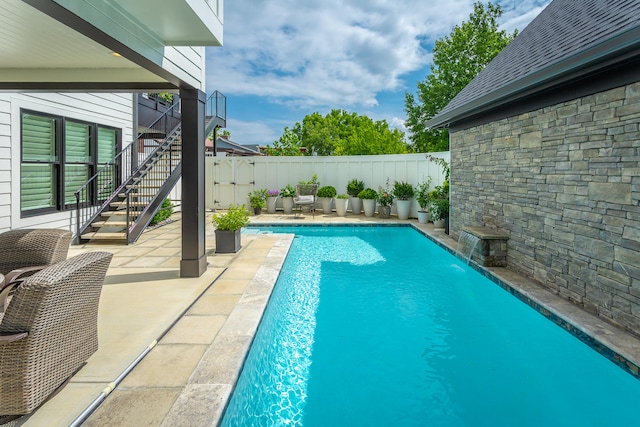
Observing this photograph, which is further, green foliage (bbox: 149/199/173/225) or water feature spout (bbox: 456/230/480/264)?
green foliage (bbox: 149/199/173/225)

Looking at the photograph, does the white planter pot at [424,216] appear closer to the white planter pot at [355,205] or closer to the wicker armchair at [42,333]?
the white planter pot at [355,205]

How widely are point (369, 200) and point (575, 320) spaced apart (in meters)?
8.16

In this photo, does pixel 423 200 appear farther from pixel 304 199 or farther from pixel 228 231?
pixel 228 231

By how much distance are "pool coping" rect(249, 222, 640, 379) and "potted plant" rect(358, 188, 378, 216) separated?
577 centimetres

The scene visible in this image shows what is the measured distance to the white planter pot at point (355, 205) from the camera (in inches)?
470

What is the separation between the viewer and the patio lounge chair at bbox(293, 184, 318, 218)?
11477 mm

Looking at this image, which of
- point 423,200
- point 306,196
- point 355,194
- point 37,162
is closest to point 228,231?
point 37,162

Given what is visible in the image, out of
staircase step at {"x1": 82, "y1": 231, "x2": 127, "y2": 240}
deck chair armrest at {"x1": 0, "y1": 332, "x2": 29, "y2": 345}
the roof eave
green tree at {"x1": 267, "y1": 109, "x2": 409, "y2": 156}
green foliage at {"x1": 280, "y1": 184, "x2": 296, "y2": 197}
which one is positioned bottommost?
staircase step at {"x1": 82, "y1": 231, "x2": 127, "y2": 240}

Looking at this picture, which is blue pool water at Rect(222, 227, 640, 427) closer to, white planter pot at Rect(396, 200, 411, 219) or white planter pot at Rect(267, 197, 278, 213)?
white planter pot at Rect(396, 200, 411, 219)

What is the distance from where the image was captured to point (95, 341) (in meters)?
2.62

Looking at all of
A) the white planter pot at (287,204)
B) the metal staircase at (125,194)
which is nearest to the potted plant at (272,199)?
the white planter pot at (287,204)

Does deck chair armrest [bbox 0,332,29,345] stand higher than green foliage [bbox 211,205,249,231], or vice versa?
green foliage [bbox 211,205,249,231]

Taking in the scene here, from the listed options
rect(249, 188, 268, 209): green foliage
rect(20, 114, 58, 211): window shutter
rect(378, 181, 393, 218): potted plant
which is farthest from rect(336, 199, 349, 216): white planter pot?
rect(20, 114, 58, 211): window shutter

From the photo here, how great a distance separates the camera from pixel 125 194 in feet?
24.5
